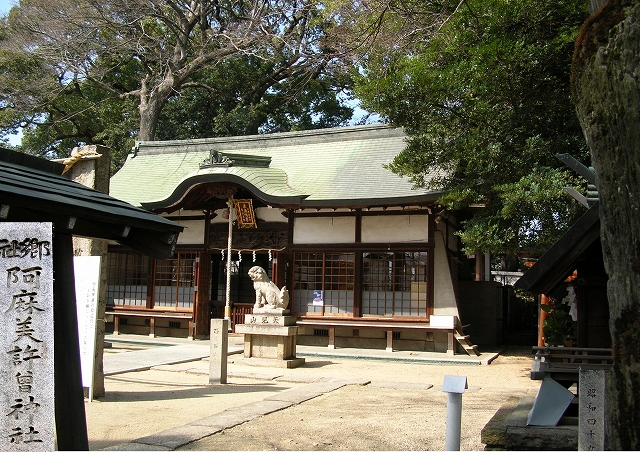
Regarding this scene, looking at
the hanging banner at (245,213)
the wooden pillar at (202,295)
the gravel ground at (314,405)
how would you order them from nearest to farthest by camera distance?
1. the gravel ground at (314,405)
2. the hanging banner at (245,213)
3. the wooden pillar at (202,295)

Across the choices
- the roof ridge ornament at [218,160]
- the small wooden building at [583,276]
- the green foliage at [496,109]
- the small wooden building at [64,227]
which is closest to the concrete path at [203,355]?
the green foliage at [496,109]

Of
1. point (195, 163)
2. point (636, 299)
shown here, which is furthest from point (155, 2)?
point (636, 299)

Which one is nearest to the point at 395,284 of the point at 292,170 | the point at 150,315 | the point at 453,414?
the point at 292,170

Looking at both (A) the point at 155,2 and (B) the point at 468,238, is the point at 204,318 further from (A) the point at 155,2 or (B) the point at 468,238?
(A) the point at 155,2

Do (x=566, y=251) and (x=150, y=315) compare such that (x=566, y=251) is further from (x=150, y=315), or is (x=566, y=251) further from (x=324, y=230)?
(x=150, y=315)

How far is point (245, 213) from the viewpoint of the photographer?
16.2 metres

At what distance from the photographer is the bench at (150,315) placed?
663 inches

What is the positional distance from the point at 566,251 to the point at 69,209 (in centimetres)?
453

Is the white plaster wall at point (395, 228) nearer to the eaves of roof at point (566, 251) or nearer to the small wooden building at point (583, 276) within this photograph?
the small wooden building at point (583, 276)

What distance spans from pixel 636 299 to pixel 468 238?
832 centimetres

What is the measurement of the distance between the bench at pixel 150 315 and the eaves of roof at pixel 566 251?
1214cm

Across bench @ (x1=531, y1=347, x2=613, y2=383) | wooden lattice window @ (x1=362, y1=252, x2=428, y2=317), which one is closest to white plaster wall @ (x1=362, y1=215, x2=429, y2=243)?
wooden lattice window @ (x1=362, y1=252, x2=428, y2=317)

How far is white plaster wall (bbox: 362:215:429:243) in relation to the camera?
47.8 feet

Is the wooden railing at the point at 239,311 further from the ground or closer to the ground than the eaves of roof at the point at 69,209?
closer to the ground
